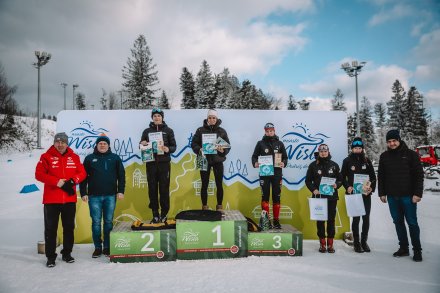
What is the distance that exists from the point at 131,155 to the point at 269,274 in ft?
11.0

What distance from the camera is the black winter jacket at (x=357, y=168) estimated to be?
199 inches

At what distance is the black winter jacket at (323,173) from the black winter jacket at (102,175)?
3.17 metres

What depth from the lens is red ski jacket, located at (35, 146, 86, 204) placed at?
13.9ft

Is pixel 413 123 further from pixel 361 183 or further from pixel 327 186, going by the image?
pixel 327 186

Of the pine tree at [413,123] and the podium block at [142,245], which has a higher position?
the pine tree at [413,123]

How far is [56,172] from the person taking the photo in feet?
14.2

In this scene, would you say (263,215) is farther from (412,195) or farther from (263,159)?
(412,195)

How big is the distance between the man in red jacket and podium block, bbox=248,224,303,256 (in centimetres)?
277

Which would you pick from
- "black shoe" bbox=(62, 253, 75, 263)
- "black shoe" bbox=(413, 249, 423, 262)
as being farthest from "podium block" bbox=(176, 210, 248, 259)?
"black shoe" bbox=(413, 249, 423, 262)

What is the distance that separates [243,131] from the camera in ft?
19.2

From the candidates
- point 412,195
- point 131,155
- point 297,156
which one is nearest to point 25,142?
point 131,155

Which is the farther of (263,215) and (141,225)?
(263,215)

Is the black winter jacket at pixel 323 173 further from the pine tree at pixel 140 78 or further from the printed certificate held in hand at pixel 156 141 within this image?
the pine tree at pixel 140 78

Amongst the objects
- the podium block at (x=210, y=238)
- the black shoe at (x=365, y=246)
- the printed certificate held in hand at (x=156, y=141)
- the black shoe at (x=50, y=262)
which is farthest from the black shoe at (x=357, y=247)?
the black shoe at (x=50, y=262)
